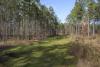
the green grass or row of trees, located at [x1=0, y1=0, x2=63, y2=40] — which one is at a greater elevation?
row of trees, located at [x1=0, y1=0, x2=63, y2=40]

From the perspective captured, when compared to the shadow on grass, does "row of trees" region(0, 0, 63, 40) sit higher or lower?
higher

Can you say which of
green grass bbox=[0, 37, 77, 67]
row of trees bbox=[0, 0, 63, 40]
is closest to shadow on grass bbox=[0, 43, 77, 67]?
green grass bbox=[0, 37, 77, 67]

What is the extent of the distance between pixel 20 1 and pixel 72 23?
13.6m

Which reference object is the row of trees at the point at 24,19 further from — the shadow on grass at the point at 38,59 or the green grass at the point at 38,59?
the shadow on grass at the point at 38,59

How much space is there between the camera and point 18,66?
30.7ft

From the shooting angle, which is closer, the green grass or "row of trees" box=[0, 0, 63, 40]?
the green grass

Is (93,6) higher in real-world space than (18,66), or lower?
higher

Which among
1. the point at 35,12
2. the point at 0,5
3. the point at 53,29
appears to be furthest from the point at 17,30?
the point at 53,29

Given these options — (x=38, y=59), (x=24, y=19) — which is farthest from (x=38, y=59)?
(x=24, y=19)

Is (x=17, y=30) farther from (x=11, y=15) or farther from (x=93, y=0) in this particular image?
(x=93, y=0)

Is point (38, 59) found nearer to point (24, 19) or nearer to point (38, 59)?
point (38, 59)

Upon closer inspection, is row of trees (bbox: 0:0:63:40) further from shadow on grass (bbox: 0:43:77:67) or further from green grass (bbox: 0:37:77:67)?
shadow on grass (bbox: 0:43:77:67)

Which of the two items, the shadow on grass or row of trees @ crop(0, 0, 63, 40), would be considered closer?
the shadow on grass

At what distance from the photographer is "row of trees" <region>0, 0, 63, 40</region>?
1422 inches
